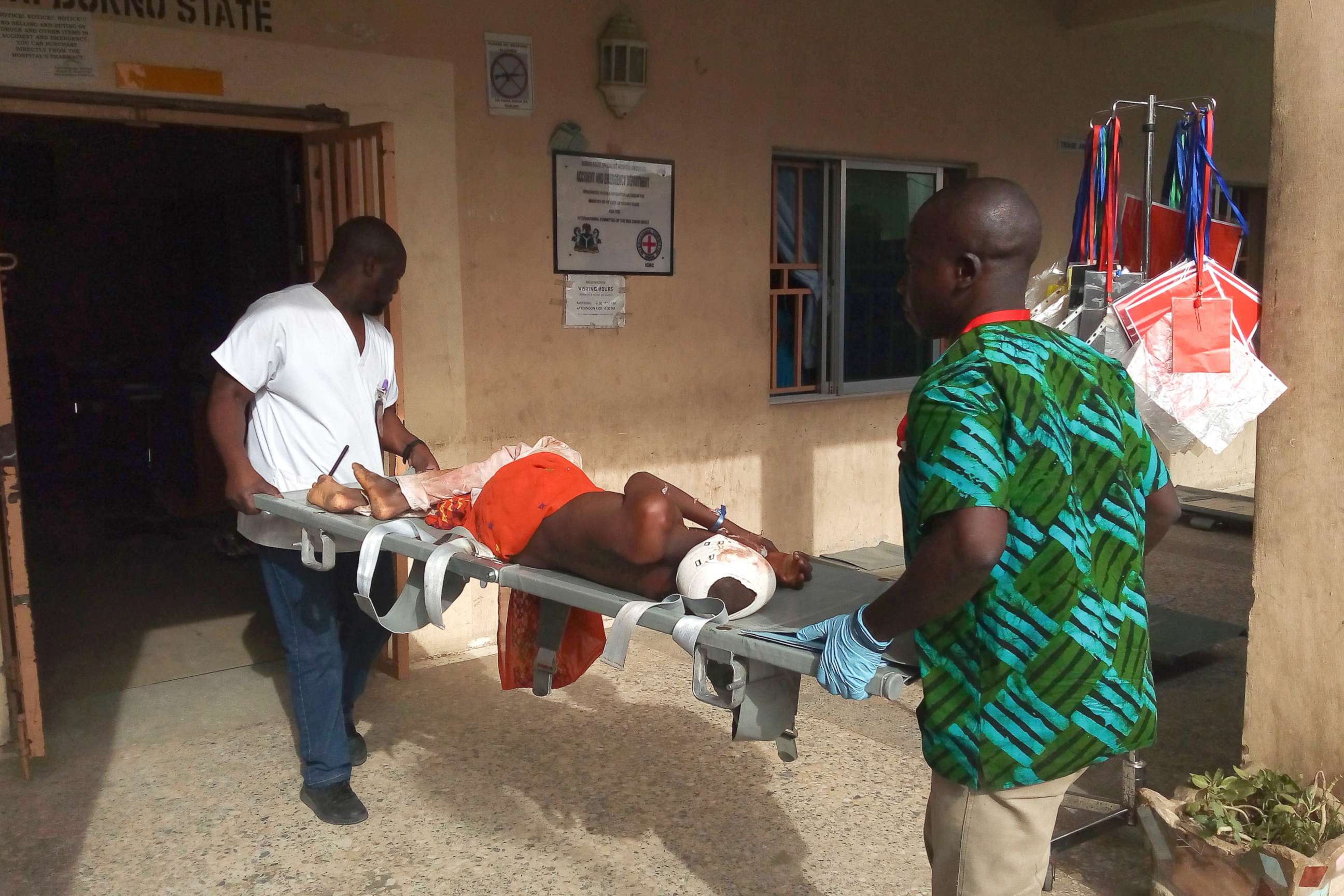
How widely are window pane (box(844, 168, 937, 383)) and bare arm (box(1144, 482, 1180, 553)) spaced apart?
4.23m

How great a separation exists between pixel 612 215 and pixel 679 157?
1.62ft

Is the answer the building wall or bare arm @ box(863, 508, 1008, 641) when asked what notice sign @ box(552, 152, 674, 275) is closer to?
the building wall

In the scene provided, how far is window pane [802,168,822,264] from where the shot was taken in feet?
19.3

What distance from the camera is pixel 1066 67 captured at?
667cm

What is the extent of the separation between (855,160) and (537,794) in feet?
12.9

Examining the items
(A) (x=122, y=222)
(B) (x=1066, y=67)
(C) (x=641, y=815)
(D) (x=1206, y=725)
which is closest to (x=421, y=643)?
(C) (x=641, y=815)

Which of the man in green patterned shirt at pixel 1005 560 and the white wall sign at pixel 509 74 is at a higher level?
the white wall sign at pixel 509 74

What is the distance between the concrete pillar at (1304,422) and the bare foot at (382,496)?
2.28 meters

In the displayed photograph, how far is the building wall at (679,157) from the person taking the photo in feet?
14.0

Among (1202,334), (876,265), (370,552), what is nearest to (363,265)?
(370,552)

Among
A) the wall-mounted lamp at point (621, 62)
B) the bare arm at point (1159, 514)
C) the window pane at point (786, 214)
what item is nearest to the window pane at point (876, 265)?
the window pane at point (786, 214)

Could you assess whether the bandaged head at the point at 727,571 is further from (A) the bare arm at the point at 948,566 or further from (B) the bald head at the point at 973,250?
(B) the bald head at the point at 973,250

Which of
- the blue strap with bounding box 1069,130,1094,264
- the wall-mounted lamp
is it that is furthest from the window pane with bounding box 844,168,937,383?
the blue strap with bounding box 1069,130,1094,264

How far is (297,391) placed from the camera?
125 inches
